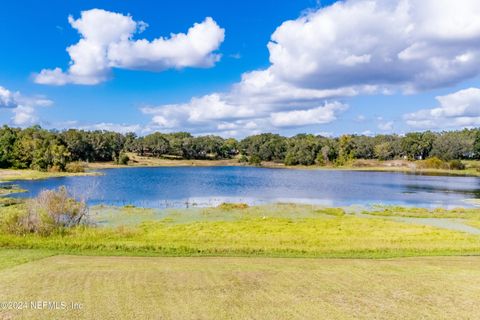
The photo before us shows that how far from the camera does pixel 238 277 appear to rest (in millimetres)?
15797

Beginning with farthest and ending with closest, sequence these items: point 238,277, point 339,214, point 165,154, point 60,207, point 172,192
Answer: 1. point 165,154
2. point 172,192
3. point 339,214
4. point 60,207
5. point 238,277

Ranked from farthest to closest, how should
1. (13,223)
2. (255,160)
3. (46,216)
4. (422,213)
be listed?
1. (255,160)
2. (422,213)
3. (46,216)
4. (13,223)

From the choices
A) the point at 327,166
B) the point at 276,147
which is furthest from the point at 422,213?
the point at 276,147

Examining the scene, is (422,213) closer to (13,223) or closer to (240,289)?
(240,289)

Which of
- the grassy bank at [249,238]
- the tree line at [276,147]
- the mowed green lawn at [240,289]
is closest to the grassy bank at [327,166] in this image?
the tree line at [276,147]

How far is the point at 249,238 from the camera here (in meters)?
27.2

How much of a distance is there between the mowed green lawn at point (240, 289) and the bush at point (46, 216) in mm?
8204

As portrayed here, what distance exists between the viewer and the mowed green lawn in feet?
39.8

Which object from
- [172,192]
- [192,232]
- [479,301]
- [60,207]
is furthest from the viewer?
[172,192]

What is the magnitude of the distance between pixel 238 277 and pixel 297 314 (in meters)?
4.13

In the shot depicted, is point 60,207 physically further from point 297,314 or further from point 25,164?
point 25,164

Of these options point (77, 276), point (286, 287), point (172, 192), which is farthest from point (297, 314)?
point (172, 192)

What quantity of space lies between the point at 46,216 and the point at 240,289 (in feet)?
58.5

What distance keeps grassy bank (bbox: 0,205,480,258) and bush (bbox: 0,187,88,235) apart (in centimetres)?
94
